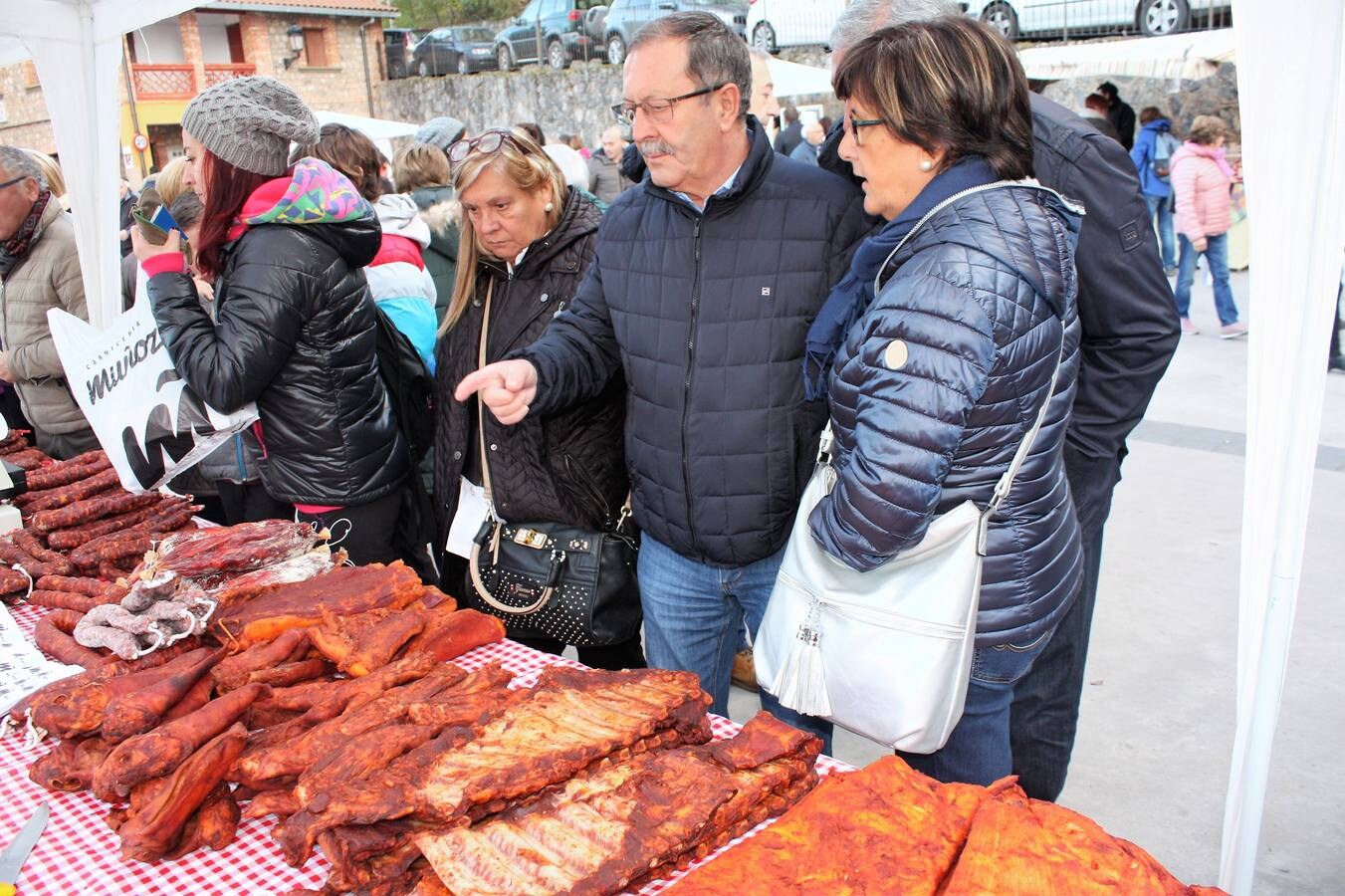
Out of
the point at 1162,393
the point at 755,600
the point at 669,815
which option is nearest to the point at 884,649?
the point at 669,815

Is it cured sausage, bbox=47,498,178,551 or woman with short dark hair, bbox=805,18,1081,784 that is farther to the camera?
cured sausage, bbox=47,498,178,551

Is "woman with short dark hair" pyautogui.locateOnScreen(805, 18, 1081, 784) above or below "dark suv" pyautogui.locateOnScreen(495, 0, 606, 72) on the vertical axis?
below

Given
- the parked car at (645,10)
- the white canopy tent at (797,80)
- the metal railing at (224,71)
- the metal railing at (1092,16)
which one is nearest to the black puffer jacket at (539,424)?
the white canopy tent at (797,80)

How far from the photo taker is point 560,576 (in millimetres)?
2824

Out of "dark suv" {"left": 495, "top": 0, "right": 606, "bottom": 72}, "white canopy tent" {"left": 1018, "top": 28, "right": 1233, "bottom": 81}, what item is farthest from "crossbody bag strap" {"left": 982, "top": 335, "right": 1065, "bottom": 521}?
"dark suv" {"left": 495, "top": 0, "right": 606, "bottom": 72}

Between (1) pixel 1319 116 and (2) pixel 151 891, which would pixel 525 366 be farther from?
(1) pixel 1319 116

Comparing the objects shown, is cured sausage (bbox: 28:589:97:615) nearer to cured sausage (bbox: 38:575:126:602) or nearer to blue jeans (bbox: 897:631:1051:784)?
cured sausage (bbox: 38:575:126:602)

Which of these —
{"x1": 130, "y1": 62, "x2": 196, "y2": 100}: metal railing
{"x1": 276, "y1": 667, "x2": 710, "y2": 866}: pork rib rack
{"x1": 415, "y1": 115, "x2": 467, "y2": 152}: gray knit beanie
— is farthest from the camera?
{"x1": 130, "y1": 62, "x2": 196, "y2": 100}: metal railing

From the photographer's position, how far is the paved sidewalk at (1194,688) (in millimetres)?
3094

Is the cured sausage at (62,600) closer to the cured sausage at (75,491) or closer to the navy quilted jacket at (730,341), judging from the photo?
the cured sausage at (75,491)

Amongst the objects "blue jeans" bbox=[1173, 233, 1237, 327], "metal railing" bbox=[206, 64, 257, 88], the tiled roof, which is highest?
the tiled roof

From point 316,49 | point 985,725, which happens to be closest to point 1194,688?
point 985,725

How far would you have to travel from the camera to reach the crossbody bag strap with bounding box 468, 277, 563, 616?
9.27 ft

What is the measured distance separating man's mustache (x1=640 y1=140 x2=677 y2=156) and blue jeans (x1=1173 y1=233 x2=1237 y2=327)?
27.3 ft
